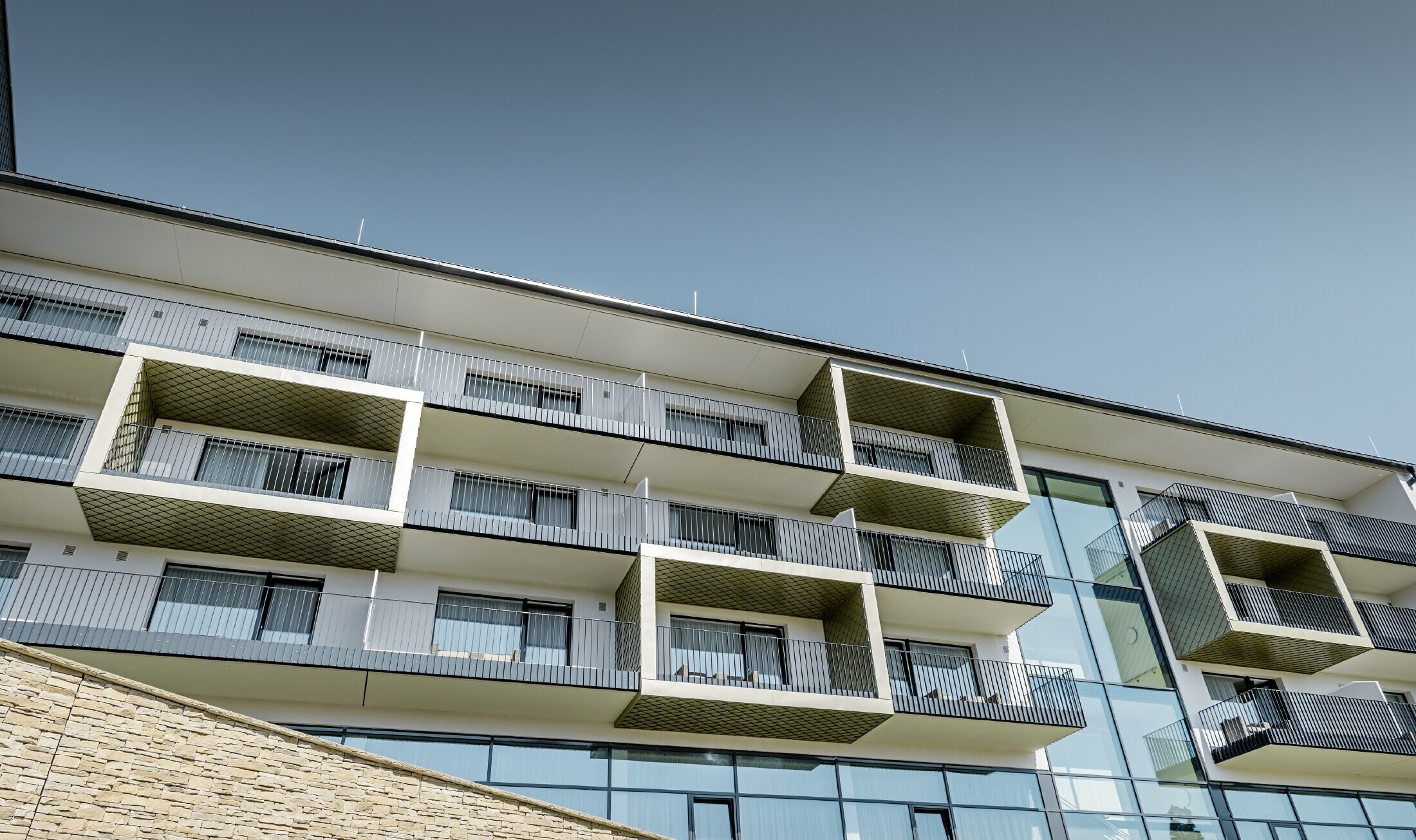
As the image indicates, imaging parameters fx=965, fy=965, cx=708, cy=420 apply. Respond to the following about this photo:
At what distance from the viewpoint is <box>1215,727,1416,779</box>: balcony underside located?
19.3m

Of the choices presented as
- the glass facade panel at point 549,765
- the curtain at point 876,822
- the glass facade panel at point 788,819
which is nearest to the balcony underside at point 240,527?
the glass facade panel at point 549,765

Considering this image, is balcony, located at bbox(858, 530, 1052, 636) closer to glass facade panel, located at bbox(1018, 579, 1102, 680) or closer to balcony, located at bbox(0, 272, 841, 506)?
glass facade panel, located at bbox(1018, 579, 1102, 680)

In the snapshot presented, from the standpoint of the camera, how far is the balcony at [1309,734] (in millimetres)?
19516

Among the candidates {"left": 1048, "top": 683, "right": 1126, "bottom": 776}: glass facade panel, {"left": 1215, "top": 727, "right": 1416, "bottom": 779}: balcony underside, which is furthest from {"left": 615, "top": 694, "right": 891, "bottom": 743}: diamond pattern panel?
{"left": 1215, "top": 727, "right": 1416, "bottom": 779}: balcony underside

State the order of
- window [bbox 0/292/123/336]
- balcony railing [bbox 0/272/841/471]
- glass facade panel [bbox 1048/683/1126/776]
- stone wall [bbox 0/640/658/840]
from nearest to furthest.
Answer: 1. stone wall [bbox 0/640/658/840]
2. window [bbox 0/292/123/336]
3. balcony railing [bbox 0/272/841/471]
4. glass facade panel [bbox 1048/683/1126/776]

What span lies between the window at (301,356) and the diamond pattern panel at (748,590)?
710 cm

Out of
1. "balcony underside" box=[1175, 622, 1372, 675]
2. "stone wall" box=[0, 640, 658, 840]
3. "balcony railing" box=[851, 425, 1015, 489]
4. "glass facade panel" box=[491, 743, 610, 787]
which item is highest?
"balcony railing" box=[851, 425, 1015, 489]

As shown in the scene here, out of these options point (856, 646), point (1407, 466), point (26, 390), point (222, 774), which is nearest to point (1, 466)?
point (26, 390)

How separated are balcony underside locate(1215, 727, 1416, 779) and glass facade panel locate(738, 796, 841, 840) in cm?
909

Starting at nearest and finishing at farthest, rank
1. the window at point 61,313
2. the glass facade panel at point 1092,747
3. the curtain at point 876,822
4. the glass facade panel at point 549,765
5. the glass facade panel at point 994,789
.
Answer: the glass facade panel at point 549,765 → the curtain at point 876,822 → the window at point 61,313 → the glass facade panel at point 994,789 → the glass facade panel at point 1092,747

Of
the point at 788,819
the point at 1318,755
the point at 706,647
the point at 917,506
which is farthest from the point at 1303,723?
the point at 706,647

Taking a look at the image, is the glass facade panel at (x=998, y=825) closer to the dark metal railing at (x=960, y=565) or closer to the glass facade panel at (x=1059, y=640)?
the glass facade panel at (x=1059, y=640)

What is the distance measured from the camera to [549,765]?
15.5 metres

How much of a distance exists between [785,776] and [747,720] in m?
1.43
